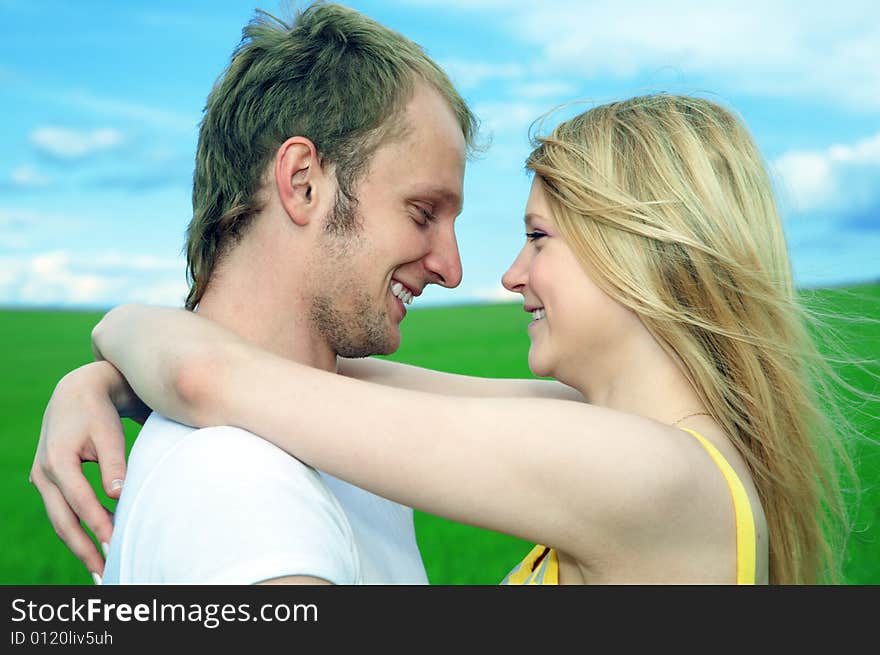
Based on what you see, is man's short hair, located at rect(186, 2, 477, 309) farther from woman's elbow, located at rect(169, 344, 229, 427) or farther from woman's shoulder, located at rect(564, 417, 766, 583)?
woman's shoulder, located at rect(564, 417, 766, 583)

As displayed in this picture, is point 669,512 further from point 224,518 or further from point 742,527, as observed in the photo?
point 224,518

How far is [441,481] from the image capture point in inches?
80.1

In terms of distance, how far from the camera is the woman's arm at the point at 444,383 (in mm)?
3693

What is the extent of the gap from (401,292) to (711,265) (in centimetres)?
114

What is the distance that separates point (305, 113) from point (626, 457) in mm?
1838

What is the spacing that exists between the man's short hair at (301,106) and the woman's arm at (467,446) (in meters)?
1.04

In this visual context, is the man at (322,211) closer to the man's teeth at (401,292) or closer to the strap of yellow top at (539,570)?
the man's teeth at (401,292)

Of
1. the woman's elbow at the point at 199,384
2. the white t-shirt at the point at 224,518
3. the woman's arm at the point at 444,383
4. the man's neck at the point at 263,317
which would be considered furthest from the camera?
the woman's arm at the point at 444,383

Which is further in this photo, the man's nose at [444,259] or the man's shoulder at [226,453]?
the man's nose at [444,259]

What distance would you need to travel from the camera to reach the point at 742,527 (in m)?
2.25

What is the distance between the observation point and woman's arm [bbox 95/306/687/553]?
6.66 ft

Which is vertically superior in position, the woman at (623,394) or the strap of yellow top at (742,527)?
the woman at (623,394)

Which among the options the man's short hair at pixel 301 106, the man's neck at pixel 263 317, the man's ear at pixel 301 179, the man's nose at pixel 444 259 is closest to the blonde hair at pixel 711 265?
the man's nose at pixel 444 259

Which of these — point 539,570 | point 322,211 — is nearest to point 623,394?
point 539,570
